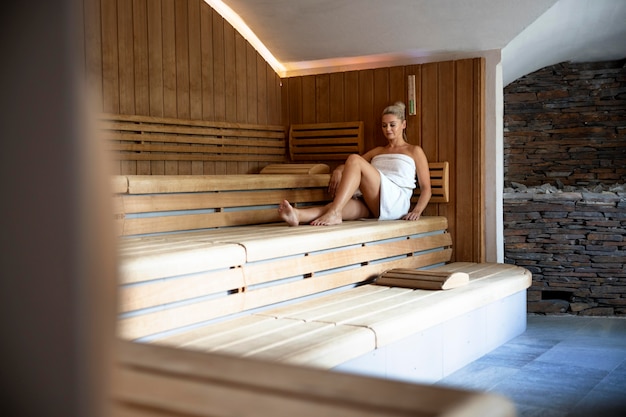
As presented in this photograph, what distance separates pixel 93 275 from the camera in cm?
40

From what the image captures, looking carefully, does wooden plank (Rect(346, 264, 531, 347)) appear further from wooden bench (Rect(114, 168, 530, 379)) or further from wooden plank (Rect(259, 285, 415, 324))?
wooden plank (Rect(259, 285, 415, 324))

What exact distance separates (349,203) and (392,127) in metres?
0.71

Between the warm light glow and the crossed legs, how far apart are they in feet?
5.36

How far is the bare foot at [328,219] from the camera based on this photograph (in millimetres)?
4559

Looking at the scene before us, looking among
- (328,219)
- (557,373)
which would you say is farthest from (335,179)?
(557,373)

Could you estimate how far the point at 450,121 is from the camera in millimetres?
5488

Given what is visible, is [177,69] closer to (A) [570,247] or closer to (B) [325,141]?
(B) [325,141]

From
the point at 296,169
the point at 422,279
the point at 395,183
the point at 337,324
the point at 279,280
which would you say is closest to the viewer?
the point at 337,324

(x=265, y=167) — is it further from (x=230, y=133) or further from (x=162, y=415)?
(x=162, y=415)

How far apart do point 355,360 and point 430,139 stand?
2.92m

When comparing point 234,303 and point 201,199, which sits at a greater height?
point 201,199

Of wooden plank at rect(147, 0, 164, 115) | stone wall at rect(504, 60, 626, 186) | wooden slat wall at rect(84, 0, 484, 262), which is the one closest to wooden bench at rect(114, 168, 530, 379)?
wooden slat wall at rect(84, 0, 484, 262)

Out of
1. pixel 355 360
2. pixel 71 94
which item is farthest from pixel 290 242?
pixel 71 94

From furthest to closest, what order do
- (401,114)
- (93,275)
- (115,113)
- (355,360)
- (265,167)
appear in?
1. (265,167)
2. (401,114)
3. (115,113)
4. (355,360)
5. (93,275)
